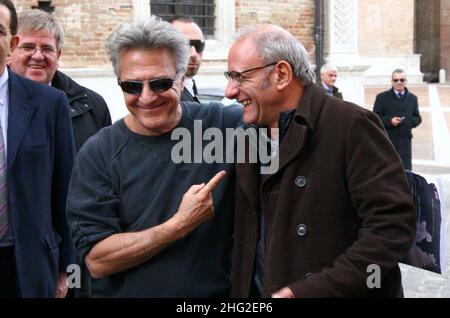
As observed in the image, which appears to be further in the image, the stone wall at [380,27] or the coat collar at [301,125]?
the stone wall at [380,27]

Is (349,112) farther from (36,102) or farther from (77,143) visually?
(77,143)

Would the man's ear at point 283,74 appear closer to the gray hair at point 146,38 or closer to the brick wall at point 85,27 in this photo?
the gray hair at point 146,38

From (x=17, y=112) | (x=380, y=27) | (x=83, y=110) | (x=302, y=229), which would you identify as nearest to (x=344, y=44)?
(x=83, y=110)

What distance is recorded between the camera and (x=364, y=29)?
3969 centimetres

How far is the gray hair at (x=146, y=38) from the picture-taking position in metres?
2.82

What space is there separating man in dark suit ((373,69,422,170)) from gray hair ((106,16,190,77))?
8.76m

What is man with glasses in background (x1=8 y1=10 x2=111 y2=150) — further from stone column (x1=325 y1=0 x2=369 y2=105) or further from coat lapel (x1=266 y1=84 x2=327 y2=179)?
stone column (x1=325 y1=0 x2=369 y2=105)

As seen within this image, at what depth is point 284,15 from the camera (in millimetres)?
17734

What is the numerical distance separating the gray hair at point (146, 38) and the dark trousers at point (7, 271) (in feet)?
3.37

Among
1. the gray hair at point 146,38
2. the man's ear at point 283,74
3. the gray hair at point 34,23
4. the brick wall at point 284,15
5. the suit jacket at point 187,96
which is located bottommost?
the suit jacket at point 187,96

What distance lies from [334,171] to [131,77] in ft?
2.64

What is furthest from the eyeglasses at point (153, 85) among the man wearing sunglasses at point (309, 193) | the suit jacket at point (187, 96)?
the suit jacket at point (187, 96)

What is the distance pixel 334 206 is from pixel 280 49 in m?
0.58

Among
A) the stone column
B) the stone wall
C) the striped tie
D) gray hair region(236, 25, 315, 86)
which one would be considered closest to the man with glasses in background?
the striped tie
